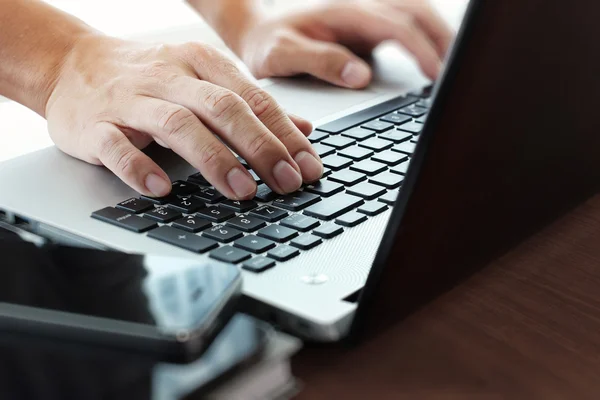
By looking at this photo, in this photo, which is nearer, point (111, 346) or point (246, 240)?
point (111, 346)

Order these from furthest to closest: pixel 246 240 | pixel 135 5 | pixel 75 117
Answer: pixel 135 5
pixel 75 117
pixel 246 240

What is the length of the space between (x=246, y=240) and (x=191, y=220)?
7 centimetres

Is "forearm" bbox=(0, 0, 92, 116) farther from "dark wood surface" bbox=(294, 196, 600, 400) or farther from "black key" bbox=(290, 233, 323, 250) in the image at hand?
"dark wood surface" bbox=(294, 196, 600, 400)

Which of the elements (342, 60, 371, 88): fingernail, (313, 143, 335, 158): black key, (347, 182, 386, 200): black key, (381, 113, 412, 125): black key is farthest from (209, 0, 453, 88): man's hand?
(347, 182, 386, 200): black key

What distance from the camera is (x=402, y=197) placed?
354 millimetres

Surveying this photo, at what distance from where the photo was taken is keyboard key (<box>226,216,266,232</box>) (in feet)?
1.77

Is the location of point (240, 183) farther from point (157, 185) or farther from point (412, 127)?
point (412, 127)

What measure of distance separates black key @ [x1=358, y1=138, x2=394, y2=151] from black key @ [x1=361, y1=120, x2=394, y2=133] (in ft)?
0.10

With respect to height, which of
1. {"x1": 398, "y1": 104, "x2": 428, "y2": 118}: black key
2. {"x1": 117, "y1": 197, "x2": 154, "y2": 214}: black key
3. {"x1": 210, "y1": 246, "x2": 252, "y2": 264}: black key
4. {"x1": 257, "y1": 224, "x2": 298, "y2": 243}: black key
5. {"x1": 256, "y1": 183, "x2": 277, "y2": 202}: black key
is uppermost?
{"x1": 398, "y1": 104, "x2": 428, "y2": 118}: black key

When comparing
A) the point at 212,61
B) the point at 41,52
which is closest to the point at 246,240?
the point at 212,61

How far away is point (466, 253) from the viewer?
43cm

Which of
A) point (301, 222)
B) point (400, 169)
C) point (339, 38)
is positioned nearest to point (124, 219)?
point (301, 222)

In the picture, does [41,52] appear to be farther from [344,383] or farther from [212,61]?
[344,383]

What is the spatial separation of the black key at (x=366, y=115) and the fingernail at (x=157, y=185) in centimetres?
21
